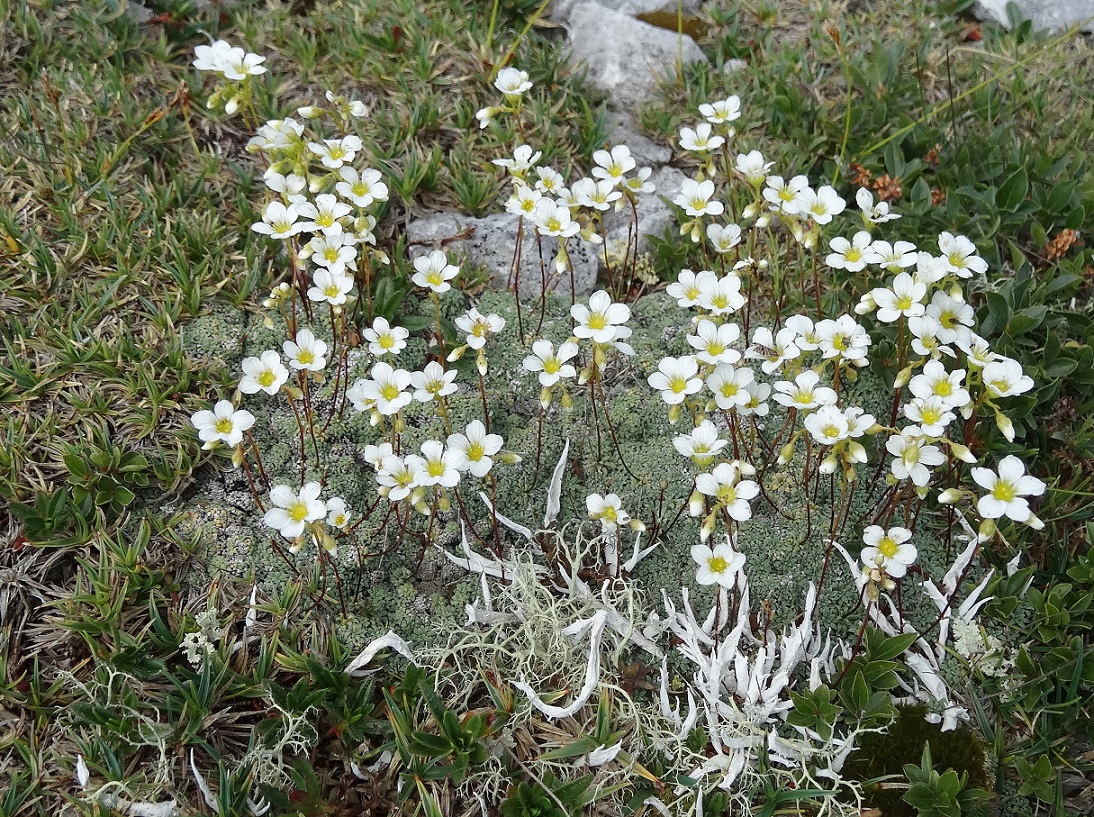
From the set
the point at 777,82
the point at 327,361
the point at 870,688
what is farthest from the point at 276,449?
the point at 777,82

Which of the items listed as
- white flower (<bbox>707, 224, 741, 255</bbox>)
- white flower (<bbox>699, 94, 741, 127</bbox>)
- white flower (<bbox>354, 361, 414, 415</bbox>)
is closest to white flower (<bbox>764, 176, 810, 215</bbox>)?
white flower (<bbox>707, 224, 741, 255</bbox>)

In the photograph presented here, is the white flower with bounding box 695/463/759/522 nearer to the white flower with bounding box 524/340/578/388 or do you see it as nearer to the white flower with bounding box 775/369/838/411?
the white flower with bounding box 775/369/838/411

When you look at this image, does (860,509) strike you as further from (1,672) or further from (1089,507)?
(1,672)

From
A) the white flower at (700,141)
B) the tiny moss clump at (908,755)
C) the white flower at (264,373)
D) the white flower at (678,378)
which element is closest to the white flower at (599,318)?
the white flower at (678,378)

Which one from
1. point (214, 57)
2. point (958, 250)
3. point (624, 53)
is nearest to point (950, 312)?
point (958, 250)

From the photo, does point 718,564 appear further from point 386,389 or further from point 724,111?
point 724,111

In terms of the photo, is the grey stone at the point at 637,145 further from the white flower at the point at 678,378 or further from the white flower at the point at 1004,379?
the white flower at the point at 1004,379
